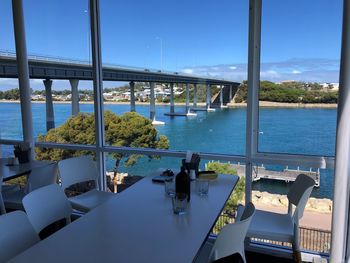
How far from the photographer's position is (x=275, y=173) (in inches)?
108

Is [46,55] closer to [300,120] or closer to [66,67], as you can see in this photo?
[66,67]

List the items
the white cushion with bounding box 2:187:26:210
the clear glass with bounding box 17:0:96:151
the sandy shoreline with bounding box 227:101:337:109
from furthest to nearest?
the clear glass with bounding box 17:0:96:151 → the white cushion with bounding box 2:187:26:210 → the sandy shoreline with bounding box 227:101:337:109

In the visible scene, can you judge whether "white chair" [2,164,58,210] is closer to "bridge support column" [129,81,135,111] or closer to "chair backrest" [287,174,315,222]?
"bridge support column" [129,81,135,111]

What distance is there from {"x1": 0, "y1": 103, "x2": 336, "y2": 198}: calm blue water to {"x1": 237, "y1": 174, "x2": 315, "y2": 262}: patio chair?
0.80 ft

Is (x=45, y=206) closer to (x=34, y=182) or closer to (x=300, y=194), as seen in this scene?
(x=34, y=182)

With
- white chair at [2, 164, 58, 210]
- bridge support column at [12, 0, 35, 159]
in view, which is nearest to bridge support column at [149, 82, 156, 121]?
white chair at [2, 164, 58, 210]

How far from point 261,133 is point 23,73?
2.63 m

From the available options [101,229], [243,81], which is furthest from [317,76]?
[101,229]

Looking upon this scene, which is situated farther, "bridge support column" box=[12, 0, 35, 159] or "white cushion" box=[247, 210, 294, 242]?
"bridge support column" box=[12, 0, 35, 159]

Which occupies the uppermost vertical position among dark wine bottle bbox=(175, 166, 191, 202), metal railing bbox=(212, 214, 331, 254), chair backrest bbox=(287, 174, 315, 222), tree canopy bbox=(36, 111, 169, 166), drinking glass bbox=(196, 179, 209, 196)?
tree canopy bbox=(36, 111, 169, 166)

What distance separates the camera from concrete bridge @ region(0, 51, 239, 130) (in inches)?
119

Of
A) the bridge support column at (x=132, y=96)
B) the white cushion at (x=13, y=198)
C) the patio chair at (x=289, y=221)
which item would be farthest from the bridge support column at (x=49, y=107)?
the patio chair at (x=289, y=221)

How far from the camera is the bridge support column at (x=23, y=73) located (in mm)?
3420

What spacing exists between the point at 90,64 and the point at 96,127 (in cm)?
67
